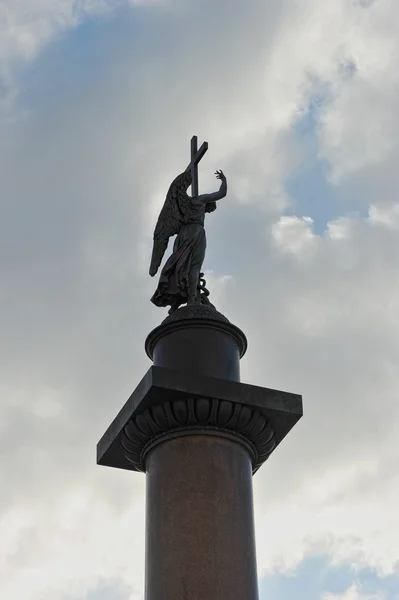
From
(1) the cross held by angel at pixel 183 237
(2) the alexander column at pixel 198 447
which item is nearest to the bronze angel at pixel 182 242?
(1) the cross held by angel at pixel 183 237

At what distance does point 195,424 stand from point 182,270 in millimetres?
2785

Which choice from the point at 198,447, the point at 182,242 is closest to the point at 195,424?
the point at 198,447

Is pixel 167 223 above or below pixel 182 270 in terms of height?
above

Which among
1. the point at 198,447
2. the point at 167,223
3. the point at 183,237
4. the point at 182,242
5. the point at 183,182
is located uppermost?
the point at 183,182

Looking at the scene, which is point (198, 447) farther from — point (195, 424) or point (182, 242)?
point (182, 242)

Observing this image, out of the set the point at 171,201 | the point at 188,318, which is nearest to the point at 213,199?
the point at 171,201

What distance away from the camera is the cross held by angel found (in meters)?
14.5

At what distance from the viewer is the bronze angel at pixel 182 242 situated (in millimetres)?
14477

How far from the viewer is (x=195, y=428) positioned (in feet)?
41.2

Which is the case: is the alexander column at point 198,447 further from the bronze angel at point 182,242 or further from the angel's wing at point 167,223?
the angel's wing at point 167,223

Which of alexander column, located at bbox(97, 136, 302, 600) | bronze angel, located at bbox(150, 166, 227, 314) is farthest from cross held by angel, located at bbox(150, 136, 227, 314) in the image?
alexander column, located at bbox(97, 136, 302, 600)

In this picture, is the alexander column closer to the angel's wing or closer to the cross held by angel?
the cross held by angel

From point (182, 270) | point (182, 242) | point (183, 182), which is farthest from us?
point (183, 182)

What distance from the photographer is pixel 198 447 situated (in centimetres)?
1246
